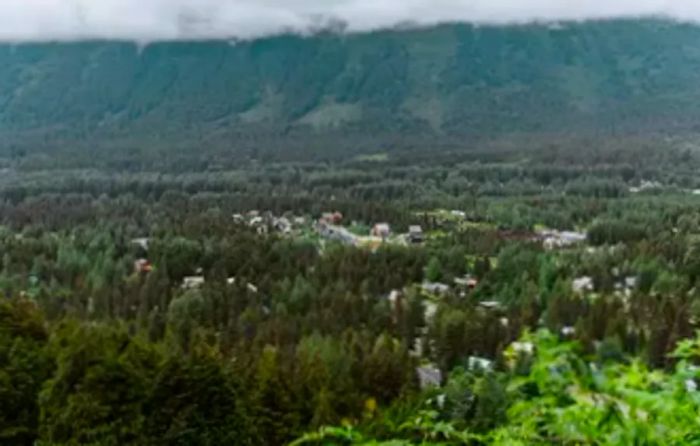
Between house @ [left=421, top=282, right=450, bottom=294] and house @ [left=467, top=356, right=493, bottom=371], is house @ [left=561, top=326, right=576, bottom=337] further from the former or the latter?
house @ [left=467, top=356, right=493, bottom=371]

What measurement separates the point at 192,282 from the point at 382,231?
161ft

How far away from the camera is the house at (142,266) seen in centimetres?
10516

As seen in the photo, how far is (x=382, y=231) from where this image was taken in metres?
146

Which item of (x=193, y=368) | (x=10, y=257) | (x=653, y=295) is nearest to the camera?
(x=193, y=368)

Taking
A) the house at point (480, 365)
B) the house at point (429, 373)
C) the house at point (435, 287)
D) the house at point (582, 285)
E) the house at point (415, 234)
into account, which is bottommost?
the house at point (415, 234)

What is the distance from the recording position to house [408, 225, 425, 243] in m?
137

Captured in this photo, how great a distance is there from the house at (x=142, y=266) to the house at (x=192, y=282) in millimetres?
4270

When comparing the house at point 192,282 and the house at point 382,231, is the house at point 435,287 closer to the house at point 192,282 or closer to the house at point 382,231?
the house at point 192,282

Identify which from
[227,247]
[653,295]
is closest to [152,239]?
[227,247]

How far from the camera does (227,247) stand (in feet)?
375

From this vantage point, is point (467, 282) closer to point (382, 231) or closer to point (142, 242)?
point (382, 231)

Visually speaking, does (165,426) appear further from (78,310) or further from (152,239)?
(152,239)

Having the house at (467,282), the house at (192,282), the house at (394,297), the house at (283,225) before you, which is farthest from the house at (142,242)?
the house at (467,282)

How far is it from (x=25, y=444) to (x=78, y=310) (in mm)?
45893
